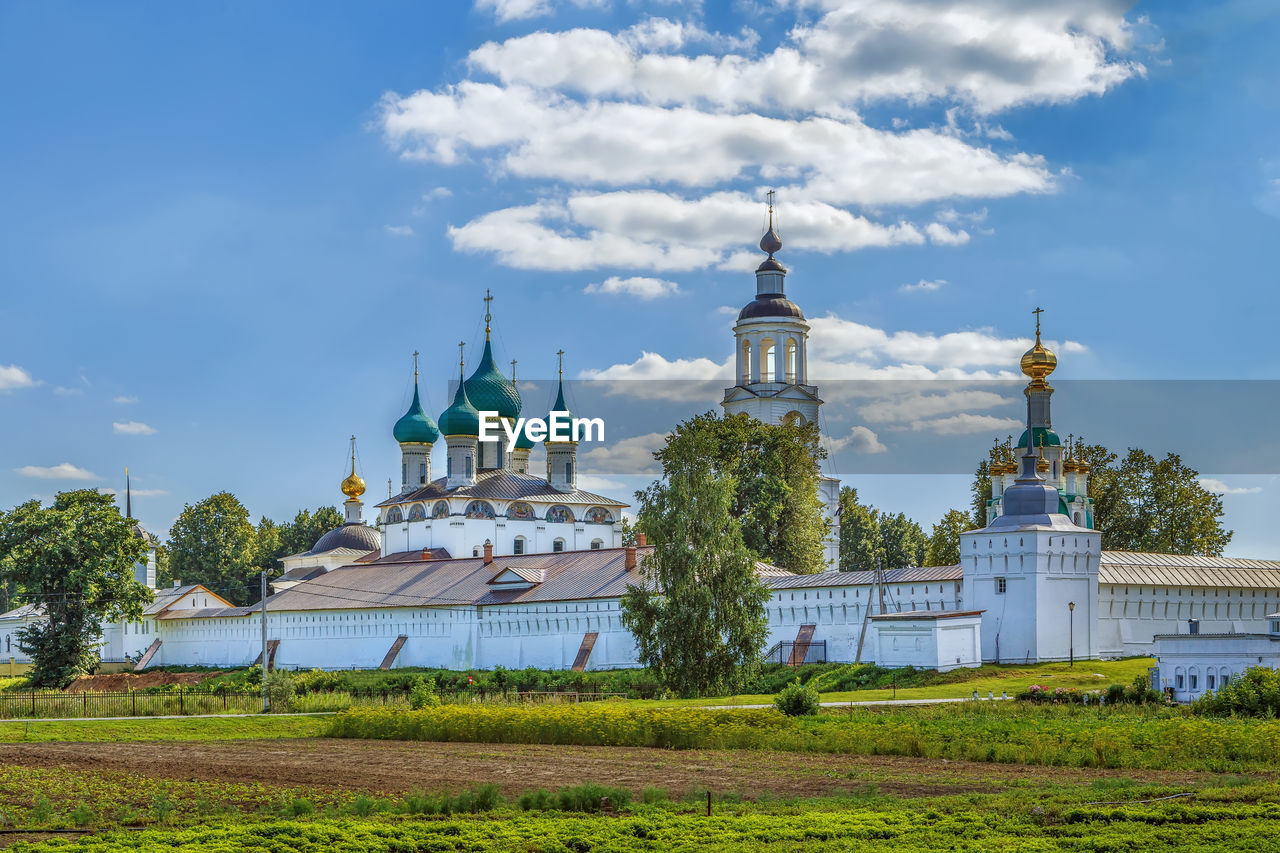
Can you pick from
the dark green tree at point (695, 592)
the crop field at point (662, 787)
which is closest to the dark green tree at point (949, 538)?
the dark green tree at point (695, 592)

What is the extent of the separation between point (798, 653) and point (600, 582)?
834 cm

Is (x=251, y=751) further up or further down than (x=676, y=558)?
further down

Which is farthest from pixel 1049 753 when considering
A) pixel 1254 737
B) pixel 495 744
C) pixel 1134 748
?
pixel 495 744

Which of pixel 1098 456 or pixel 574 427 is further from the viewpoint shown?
pixel 574 427

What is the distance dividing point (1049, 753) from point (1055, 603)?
19.2 metres

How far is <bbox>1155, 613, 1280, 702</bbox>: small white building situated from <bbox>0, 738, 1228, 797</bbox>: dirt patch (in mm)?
11369

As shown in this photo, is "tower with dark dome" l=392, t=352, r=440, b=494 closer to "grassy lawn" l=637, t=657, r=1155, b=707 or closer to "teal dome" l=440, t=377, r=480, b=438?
"teal dome" l=440, t=377, r=480, b=438

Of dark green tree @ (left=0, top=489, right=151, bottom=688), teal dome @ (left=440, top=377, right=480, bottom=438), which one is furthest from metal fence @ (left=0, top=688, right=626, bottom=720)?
teal dome @ (left=440, top=377, right=480, bottom=438)

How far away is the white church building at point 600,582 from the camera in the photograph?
3766cm

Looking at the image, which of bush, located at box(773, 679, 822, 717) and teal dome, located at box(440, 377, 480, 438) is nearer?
bush, located at box(773, 679, 822, 717)

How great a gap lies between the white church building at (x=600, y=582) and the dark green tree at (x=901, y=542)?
1475cm

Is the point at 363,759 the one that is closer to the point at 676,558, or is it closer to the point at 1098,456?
the point at 676,558

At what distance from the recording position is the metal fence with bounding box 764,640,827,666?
133 feet

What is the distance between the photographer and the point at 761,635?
34.3m
